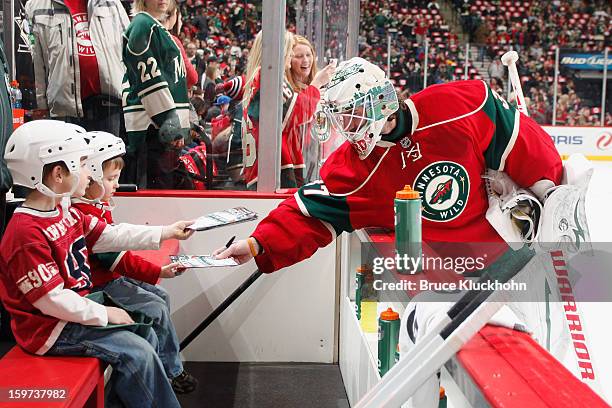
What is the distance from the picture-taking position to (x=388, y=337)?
1959mm

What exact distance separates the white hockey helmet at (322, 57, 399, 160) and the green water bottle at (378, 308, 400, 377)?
43 cm

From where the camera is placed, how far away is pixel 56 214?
1.96 m

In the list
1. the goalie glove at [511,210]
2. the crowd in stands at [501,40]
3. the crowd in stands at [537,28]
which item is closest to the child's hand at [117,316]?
the goalie glove at [511,210]

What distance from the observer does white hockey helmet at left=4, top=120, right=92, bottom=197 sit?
1906 mm

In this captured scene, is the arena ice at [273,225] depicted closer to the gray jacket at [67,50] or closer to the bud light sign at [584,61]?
the gray jacket at [67,50]

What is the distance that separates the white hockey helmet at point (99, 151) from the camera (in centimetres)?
211

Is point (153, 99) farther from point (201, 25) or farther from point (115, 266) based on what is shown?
point (115, 266)

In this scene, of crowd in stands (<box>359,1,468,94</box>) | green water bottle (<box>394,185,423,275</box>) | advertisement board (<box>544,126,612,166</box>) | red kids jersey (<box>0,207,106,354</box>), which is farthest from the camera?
crowd in stands (<box>359,1,468,94</box>)

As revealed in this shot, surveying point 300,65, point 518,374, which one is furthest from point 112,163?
point 518,374

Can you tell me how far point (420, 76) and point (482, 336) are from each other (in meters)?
8.28

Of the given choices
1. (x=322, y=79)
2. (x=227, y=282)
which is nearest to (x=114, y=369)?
(x=227, y=282)

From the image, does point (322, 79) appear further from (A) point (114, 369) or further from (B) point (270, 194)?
(A) point (114, 369)

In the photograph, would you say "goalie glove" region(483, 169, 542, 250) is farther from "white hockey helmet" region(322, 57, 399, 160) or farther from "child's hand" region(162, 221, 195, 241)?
"child's hand" region(162, 221, 195, 241)

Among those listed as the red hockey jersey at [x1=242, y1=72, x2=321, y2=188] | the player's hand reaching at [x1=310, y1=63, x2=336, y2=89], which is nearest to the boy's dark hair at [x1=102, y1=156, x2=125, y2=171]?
the red hockey jersey at [x1=242, y1=72, x2=321, y2=188]
